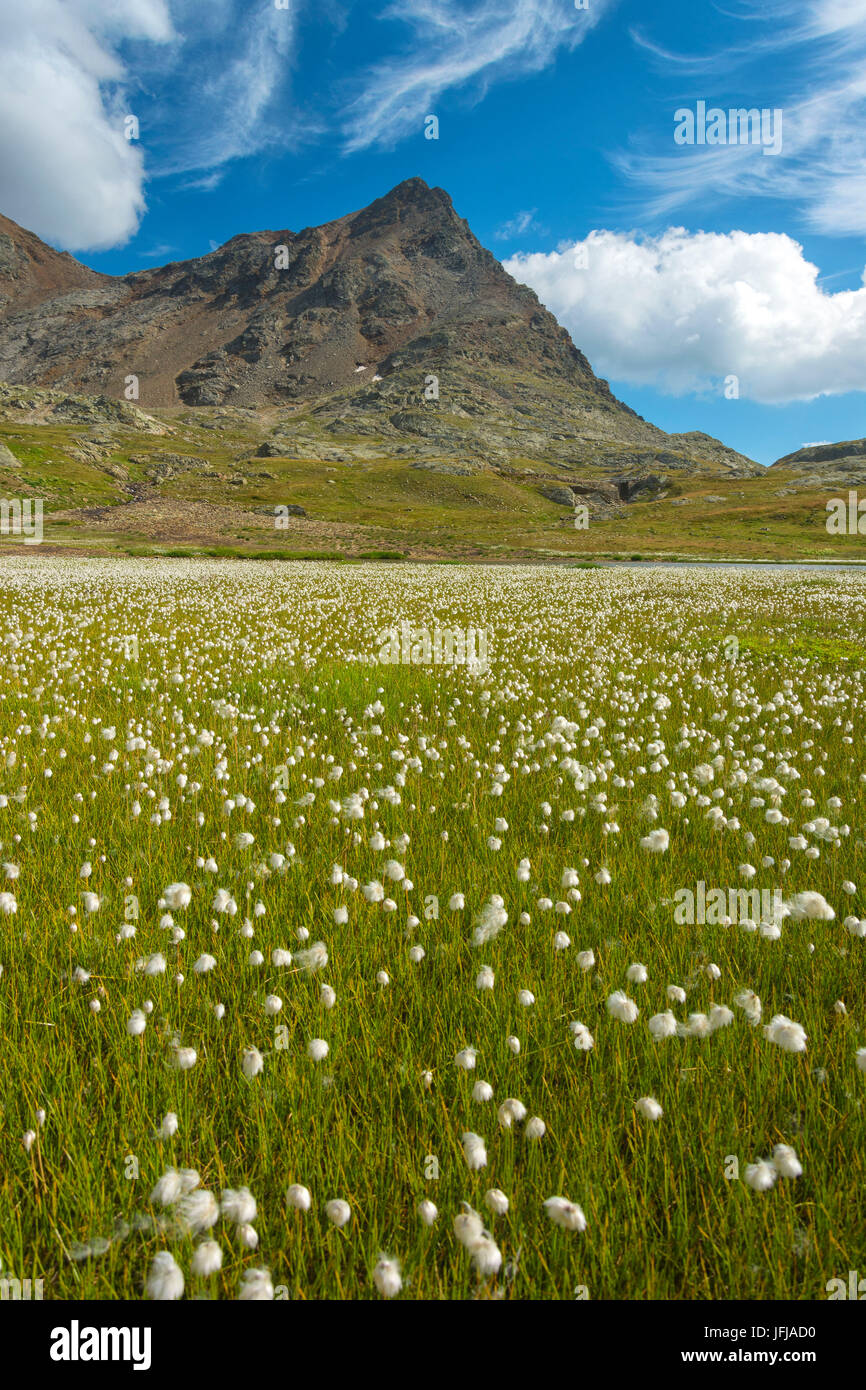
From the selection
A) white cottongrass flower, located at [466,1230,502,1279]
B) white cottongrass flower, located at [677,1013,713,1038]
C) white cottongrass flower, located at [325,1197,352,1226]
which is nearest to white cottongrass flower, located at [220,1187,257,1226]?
white cottongrass flower, located at [325,1197,352,1226]

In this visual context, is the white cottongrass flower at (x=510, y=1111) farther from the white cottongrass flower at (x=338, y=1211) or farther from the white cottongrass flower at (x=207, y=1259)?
the white cottongrass flower at (x=207, y=1259)

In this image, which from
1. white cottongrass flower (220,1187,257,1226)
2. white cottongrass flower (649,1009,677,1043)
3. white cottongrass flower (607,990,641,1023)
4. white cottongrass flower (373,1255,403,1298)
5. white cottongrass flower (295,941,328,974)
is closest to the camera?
white cottongrass flower (373,1255,403,1298)

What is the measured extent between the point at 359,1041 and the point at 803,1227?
5.78ft

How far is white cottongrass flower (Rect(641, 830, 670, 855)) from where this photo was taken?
4.43 m

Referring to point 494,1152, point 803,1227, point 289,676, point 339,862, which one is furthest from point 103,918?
point 289,676

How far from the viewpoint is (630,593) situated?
24938 mm

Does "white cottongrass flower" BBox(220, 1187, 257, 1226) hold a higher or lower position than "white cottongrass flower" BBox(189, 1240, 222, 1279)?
higher

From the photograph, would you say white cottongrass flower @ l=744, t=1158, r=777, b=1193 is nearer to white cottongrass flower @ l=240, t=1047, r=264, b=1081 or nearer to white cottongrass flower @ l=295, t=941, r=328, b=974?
white cottongrass flower @ l=240, t=1047, r=264, b=1081

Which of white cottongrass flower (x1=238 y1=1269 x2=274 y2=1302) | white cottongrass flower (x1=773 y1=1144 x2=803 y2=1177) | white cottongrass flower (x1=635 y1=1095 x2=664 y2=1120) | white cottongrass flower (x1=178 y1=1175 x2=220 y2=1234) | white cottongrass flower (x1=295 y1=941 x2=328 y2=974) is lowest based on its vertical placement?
white cottongrass flower (x1=238 y1=1269 x2=274 y2=1302)

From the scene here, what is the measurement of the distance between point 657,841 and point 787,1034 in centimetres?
204

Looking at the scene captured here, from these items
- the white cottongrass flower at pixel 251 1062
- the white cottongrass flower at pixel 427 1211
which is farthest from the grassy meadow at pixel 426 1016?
the white cottongrass flower at pixel 427 1211

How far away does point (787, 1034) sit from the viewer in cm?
248

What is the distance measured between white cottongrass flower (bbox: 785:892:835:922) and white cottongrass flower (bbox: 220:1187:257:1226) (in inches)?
124
